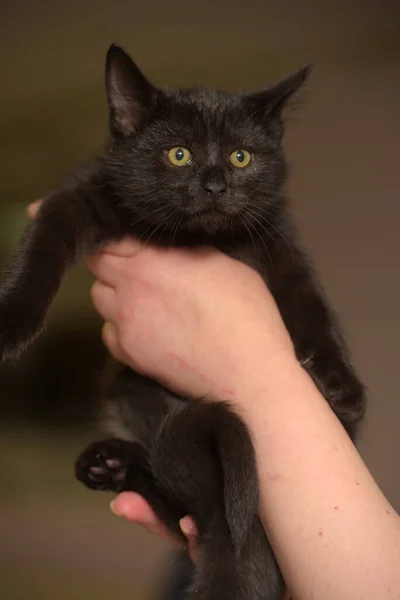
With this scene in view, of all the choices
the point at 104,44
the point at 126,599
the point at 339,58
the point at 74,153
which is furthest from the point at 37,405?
the point at 339,58

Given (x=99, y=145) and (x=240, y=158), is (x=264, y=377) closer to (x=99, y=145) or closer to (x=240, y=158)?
(x=240, y=158)

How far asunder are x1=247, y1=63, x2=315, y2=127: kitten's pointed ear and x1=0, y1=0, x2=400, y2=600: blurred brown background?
1.34 ft

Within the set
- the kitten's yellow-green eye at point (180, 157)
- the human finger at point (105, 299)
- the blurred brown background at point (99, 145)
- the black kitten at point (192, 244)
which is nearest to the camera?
the black kitten at point (192, 244)

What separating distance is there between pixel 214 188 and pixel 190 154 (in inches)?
4.0

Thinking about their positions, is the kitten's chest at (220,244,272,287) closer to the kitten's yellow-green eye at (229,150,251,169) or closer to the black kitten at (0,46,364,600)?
the black kitten at (0,46,364,600)

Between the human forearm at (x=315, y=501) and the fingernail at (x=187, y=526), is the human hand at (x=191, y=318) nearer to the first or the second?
the human forearm at (x=315, y=501)

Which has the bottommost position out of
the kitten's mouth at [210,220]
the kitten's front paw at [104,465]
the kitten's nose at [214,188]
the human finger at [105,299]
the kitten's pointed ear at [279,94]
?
the kitten's front paw at [104,465]

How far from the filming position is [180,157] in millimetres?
932

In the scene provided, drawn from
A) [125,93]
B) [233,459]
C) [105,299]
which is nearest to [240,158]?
[125,93]

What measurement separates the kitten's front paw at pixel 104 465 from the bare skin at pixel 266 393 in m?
0.06

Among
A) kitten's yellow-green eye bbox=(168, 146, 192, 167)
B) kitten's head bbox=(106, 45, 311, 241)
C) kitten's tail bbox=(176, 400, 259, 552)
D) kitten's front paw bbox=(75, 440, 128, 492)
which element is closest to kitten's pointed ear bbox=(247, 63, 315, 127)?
kitten's head bbox=(106, 45, 311, 241)

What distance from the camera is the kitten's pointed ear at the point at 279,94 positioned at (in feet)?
3.17

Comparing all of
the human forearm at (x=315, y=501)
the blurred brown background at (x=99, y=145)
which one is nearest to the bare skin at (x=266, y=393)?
the human forearm at (x=315, y=501)

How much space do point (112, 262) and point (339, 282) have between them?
27.7 inches
